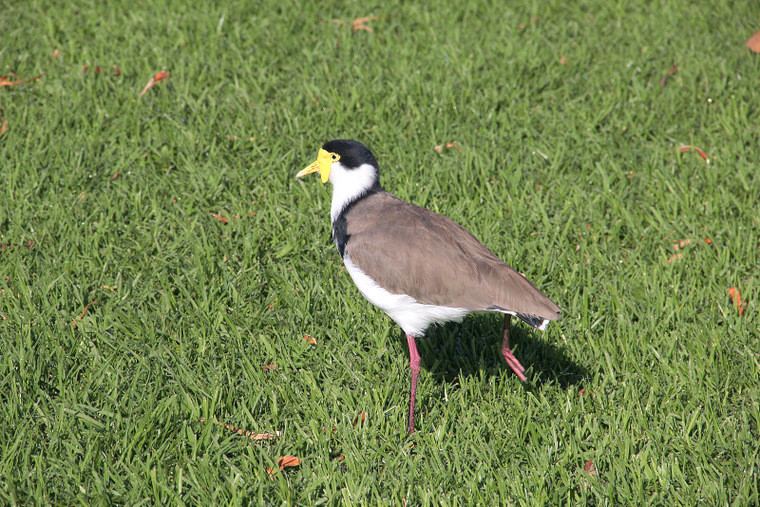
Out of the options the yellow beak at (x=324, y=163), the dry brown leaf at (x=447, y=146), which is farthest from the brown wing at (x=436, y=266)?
the dry brown leaf at (x=447, y=146)

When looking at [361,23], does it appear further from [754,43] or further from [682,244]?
[682,244]

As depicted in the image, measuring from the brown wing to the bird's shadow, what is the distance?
1.92 ft

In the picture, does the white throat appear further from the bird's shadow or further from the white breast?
the bird's shadow

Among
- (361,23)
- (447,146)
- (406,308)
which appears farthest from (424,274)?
(361,23)

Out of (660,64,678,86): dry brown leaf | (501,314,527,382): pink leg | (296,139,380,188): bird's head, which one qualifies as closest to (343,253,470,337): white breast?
(501,314,527,382): pink leg

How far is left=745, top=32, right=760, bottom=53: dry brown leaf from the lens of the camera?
6.62 m

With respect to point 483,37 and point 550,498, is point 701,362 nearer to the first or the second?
point 550,498

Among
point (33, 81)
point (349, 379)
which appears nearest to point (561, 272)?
point (349, 379)

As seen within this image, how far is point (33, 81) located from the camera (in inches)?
244

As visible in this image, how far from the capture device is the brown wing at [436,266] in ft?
12.0

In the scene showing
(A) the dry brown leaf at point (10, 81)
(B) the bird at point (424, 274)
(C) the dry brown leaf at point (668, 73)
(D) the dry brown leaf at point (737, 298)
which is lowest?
(A) the dry brown leaf at point (10, 81)

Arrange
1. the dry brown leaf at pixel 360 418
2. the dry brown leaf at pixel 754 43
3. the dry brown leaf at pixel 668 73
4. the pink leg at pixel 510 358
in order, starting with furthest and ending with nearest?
the dry brown leaf at pixel 754 43, the dry brown leaf at pixel 668 73, the pink leg at pixel 510 358, the dry brown leaf at pixel 360 418

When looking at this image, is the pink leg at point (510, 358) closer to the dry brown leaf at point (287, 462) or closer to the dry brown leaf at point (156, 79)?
the dry brown leaf at point (287, 462)

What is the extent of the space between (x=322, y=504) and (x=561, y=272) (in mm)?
2284
